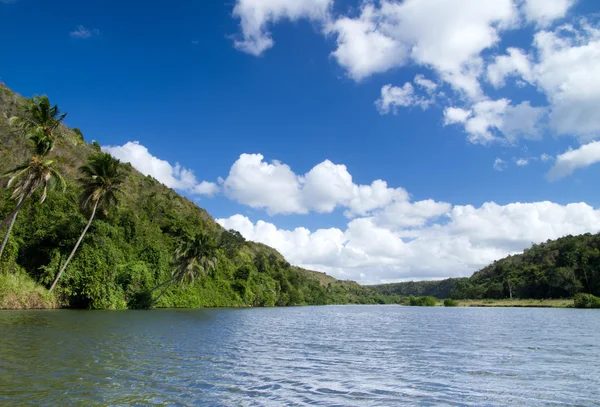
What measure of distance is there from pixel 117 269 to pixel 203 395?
58.8m

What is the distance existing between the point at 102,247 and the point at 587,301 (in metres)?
104

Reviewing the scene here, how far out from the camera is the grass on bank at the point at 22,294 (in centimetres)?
4312

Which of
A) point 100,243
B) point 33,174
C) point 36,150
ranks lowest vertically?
point 100,243

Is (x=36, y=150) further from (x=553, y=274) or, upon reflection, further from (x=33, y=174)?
(x=553, y=274)

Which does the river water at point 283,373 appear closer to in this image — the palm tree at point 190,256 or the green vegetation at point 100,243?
the green vegetation at point 100,243

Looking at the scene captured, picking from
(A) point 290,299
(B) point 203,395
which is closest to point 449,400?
(B) point 203,395

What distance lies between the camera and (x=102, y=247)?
2254 inches

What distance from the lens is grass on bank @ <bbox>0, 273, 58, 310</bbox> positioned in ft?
141

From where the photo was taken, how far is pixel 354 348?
72.5 ft

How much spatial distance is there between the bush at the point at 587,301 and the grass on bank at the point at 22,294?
108 meters

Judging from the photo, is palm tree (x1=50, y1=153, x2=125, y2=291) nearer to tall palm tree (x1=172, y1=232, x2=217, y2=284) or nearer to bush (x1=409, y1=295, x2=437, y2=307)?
tall palm tree (x1=172, y1=232, x2=217, y2=284)

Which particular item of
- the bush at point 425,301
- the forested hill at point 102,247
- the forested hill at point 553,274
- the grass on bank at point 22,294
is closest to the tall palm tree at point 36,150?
the forested hill at point 102,247

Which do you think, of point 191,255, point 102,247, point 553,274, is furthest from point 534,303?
point 102,247

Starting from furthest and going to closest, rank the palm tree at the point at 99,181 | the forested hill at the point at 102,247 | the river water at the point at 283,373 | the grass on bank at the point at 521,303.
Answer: the grass on bank at the point at 521,303
the forested hill at the point at 102,247
the palm tree at the point at 99,181
the river water at the point at 283,373
